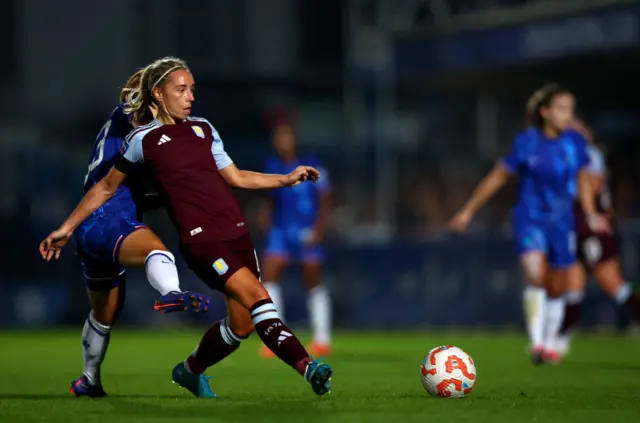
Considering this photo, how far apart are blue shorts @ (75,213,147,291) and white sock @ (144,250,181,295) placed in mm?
329

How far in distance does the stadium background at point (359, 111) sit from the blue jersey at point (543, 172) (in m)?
6.10

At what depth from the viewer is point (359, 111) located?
22.6 meters

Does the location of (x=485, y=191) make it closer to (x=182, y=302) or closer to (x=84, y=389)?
(x=84, y=389)

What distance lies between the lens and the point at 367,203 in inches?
858

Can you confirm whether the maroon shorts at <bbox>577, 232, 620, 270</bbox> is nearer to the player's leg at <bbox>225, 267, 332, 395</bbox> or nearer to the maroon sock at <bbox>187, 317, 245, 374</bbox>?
the maroon sock at <bbox>187, 317, 245, 374</bbox>

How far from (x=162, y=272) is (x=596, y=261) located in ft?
25.0

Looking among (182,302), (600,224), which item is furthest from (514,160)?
(182,302)

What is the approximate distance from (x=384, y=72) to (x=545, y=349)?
31.9 ft

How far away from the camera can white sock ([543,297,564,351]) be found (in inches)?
515

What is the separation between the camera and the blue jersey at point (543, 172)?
41.7 ft

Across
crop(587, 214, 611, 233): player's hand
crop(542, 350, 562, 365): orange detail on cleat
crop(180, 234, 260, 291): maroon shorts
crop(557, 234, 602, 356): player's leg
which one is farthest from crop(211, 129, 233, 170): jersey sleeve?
crop(587, 214, 611, 233): player's hand

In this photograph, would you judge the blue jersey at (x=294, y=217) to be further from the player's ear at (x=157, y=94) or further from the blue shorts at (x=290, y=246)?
the player's ear at (x=157, y=94)

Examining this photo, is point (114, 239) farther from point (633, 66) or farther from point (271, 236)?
point (633, 66)

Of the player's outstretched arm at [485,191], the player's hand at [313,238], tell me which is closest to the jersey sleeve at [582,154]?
the player's outstretched arm at [485,191]
